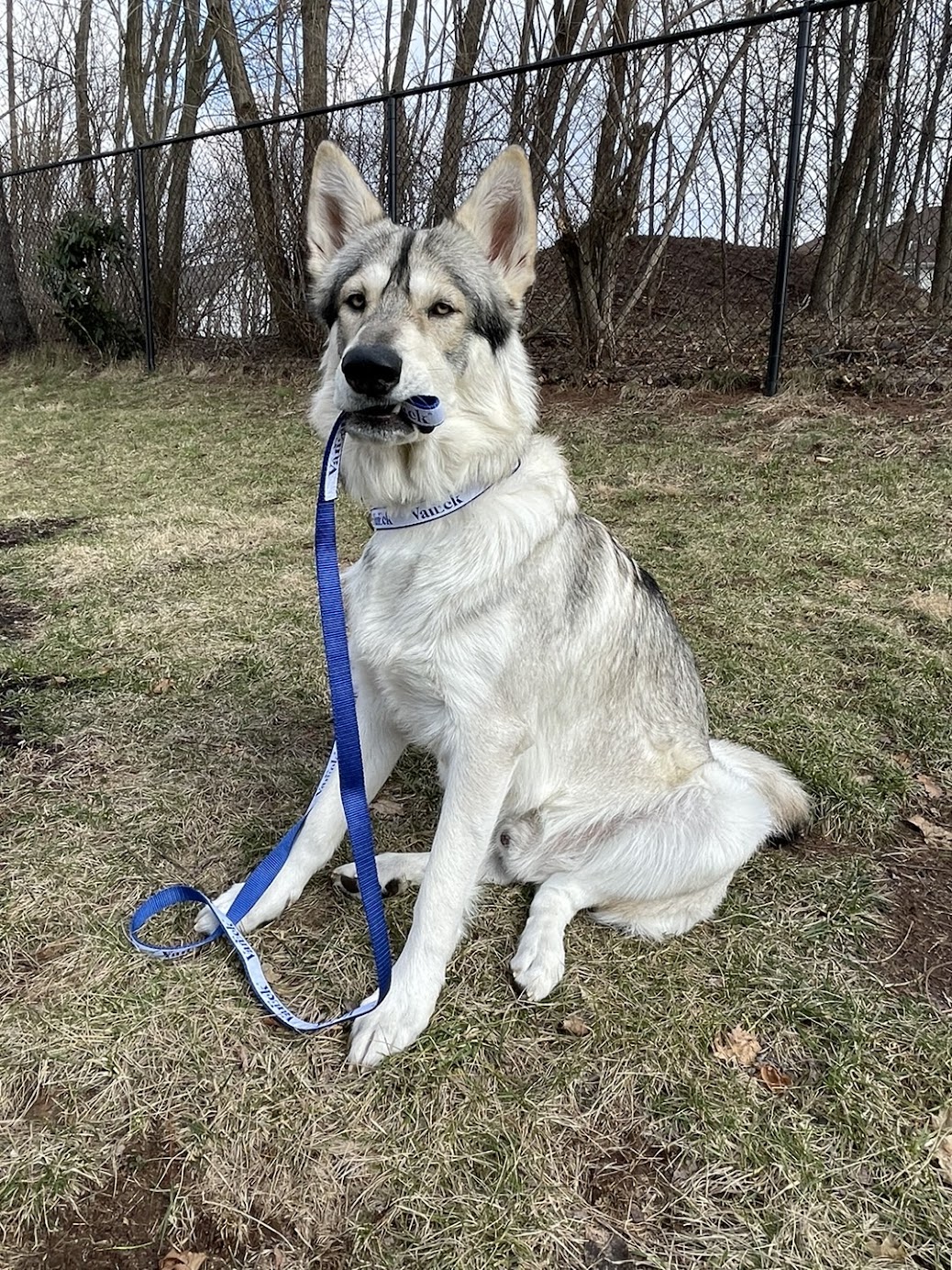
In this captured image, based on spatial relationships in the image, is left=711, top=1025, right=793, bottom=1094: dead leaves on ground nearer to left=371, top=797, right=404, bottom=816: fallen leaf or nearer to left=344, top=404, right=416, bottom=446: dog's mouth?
left=371, top=797, right=404, bottom=816: fallen leaf

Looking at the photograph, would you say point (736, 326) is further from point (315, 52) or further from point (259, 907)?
point (315, 52)

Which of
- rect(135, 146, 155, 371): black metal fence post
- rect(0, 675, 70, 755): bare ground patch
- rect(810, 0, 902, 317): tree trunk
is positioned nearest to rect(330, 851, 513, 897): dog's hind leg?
rect(0, 675, 70, 755): bare ground patch

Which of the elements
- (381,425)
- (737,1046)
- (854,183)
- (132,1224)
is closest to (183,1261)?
(132,1224)

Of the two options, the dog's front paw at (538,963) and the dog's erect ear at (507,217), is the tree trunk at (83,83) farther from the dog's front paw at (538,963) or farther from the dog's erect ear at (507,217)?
the dog's front paw at (538,963)

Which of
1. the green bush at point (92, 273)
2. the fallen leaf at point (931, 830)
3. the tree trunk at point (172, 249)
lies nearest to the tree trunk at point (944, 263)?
the fallen leaf at point (931, 830)

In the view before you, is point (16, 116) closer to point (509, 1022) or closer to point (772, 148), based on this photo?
point (772, 148)

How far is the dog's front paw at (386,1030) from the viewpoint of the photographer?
6.48 ft

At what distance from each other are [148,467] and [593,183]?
17.9 feet

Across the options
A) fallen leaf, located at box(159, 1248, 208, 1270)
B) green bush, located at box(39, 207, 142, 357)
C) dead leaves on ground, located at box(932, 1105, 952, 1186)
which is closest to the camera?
fallen leaf, located at box(159, 1248, 208, 1270)

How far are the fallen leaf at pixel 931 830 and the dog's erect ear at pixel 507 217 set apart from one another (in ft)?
7.35

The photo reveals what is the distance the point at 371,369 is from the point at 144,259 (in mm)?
12488

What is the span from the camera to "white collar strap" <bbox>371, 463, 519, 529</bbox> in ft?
7.48

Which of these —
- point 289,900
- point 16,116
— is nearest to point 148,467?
point 289,900

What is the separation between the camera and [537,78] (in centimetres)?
862
